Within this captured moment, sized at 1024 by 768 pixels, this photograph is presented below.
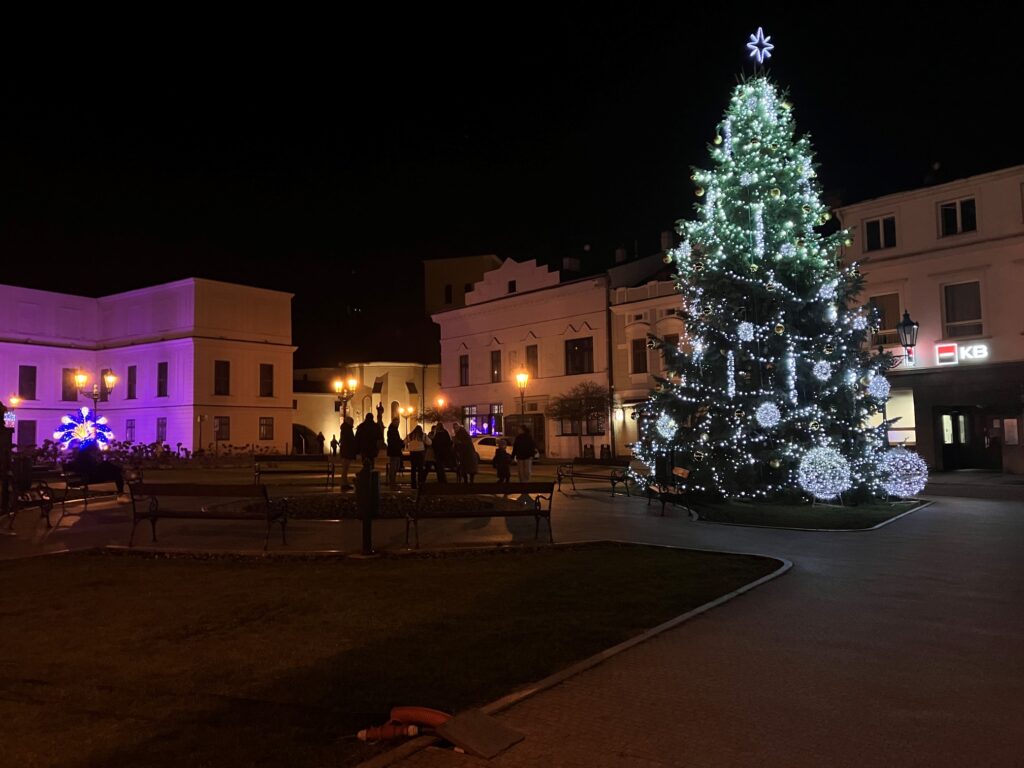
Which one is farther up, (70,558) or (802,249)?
(802,249)

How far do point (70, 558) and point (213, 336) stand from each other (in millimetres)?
47667

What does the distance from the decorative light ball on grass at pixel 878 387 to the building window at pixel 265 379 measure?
47.9 metres

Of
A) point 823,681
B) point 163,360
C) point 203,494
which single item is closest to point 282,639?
point 823,681

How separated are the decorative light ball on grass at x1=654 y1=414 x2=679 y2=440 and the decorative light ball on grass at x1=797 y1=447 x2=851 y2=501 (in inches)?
118

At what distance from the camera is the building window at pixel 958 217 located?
28.3 metres

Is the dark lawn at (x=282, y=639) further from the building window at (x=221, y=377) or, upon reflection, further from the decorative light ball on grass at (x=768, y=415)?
the building window at (x=221, y=377)

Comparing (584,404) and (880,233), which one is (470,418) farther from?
(880,233)

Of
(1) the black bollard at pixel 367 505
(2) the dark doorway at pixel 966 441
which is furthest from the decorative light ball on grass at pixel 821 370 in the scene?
(2) the dark doorway at pixel 966 441

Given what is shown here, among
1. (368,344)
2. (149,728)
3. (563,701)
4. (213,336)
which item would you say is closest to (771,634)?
(563,701)

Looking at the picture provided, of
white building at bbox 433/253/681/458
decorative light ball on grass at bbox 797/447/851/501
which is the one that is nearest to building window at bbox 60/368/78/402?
white building at bbox 433/253/681/458

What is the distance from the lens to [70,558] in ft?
34.9

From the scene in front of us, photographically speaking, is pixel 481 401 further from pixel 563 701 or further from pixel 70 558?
pixel 563 701

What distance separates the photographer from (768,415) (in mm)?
16938

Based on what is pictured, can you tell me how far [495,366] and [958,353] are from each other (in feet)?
89.3
